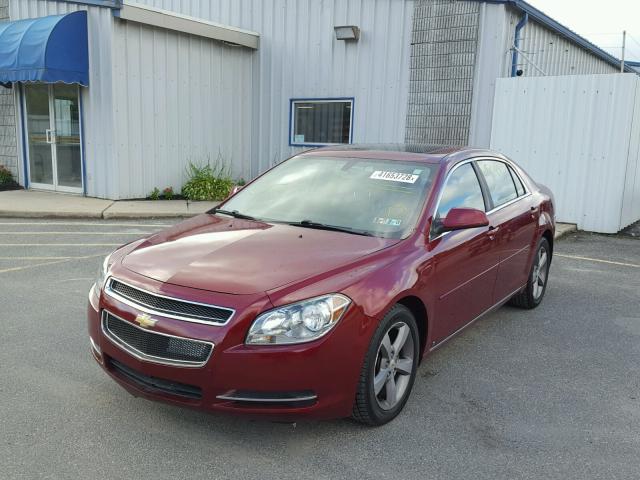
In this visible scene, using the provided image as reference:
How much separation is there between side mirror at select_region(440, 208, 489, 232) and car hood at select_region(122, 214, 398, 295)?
0.47m

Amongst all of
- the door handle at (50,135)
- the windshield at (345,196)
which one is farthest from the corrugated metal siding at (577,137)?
the door handle at (50,135)

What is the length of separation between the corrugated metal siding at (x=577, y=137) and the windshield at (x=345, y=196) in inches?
274

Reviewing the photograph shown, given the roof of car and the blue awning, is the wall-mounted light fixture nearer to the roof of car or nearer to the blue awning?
the blue awning

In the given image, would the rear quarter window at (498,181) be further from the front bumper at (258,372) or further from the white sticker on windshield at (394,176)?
the front bumper at (258,372)

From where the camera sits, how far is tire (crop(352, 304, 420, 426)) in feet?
10.7

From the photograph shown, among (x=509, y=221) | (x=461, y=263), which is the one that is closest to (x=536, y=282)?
(x=509, y=221)

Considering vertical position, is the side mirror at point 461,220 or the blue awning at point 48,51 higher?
the blue awning at point 48,51

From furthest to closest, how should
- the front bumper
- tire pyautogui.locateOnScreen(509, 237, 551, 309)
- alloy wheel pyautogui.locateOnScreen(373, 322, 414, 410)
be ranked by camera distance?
tire pyautogui.locateOnScreen(509, 237, 551, 309), alloy wheel pyautogui.locateOnScreen(373, 322, 414, 410), the front bumper

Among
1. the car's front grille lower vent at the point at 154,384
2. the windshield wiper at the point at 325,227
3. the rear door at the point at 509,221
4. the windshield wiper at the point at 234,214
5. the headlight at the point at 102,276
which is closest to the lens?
the car's front grille lower vent at the point at 154,384

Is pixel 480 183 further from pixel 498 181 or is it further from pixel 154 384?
pixel 154 384

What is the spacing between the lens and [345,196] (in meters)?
4.23

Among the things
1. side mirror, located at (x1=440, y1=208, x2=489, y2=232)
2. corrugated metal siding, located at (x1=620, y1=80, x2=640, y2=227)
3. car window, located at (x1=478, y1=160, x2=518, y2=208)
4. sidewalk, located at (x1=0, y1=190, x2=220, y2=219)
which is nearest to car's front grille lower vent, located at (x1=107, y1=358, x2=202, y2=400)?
side mirror, located at (x1=440, y1=208, x2=489, y2=232)

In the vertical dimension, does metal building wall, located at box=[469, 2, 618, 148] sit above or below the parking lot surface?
above

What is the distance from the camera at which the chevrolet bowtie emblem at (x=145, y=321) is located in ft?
10.1
